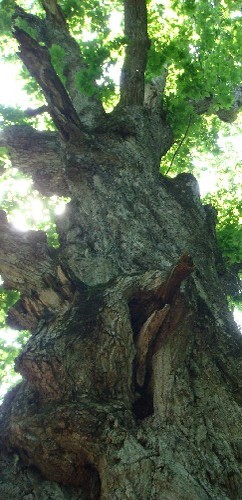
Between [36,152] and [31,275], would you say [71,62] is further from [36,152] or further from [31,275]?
[31,275]

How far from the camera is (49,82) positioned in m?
4.13

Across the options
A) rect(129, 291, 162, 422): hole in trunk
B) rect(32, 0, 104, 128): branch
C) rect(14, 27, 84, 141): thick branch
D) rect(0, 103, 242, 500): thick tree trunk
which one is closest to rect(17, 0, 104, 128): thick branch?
rect(32, 0, 104, 128): branch

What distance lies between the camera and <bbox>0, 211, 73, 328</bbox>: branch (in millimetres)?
3508

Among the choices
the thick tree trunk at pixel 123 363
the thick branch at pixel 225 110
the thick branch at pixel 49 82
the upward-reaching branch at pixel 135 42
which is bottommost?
the thick tree trunk at pixel 123 363

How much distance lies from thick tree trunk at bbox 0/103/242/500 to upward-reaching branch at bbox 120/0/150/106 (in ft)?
5.31

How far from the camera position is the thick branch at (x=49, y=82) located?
4.12m

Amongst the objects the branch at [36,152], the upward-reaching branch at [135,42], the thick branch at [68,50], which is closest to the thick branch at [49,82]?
the branch at [36,152]

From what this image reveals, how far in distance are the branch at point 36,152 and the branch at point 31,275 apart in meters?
1.44

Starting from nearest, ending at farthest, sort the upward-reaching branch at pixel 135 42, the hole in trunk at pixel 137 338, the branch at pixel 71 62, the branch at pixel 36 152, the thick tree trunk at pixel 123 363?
the thick tree trunk at pixel 123 363
the hole in trunk at pixel 137 338
the upward-reaching branch at pixel 135 42
the branch at pixel 36 152
the branch at pixel 71 62

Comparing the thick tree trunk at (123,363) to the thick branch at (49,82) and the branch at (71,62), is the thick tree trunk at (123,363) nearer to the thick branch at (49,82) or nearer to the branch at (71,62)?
the thick branch at (49,82)

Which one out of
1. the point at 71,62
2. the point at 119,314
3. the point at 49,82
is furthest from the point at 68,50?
the point at 119,314

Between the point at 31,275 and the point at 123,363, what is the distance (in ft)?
4.21

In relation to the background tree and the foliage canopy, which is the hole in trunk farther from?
the foliage canopy

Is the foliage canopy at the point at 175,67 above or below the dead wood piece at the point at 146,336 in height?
above
